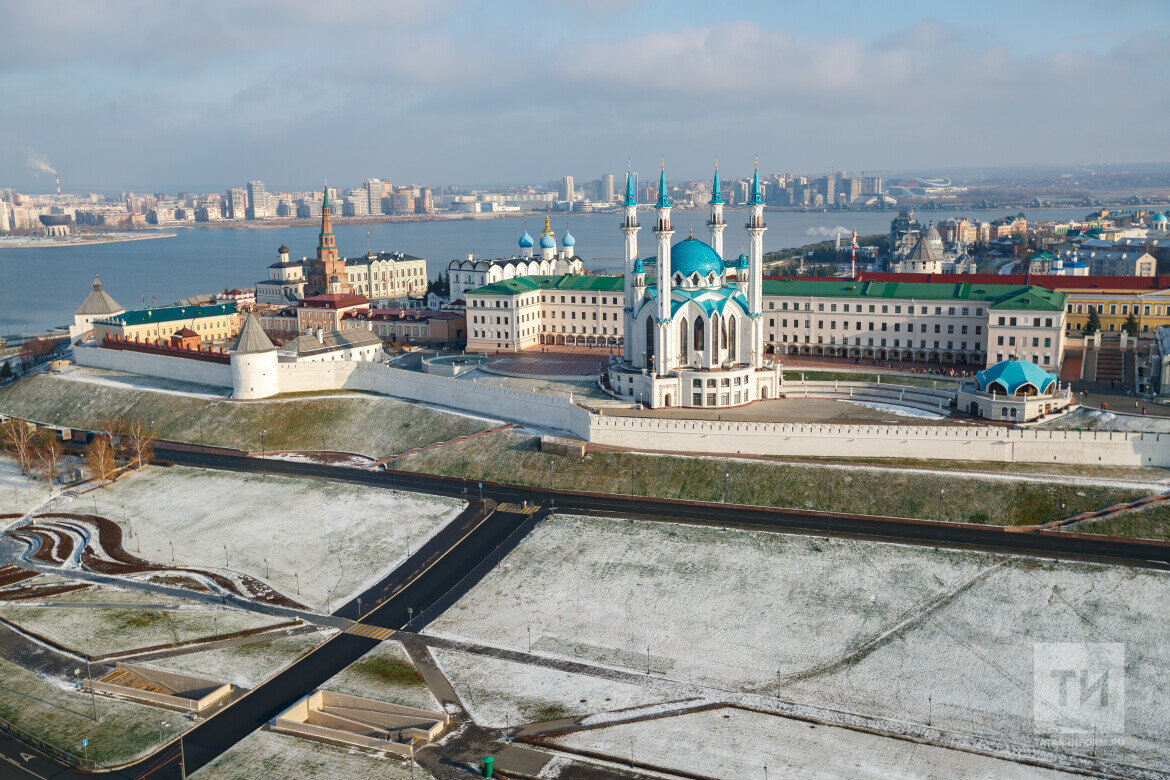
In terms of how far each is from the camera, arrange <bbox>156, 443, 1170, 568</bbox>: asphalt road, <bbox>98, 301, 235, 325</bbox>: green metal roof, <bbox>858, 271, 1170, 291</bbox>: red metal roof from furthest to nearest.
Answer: <bbox>98, 301, 235, 325</bbox>: green metal roof < <bbox>858, 271, 1170, 291</bbox>: red metal roof < <bbox>156, 443, 1170, 568</bbox>: asphalt road

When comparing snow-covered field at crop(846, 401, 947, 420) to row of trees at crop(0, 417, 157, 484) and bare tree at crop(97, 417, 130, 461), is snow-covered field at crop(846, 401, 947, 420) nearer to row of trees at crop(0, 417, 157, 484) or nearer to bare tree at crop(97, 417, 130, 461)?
row of trees at crop(0, 417, 157, 484)

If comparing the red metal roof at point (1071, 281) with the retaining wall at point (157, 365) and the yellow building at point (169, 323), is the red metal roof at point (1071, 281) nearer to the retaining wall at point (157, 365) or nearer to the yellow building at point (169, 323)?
the retaining wall at point (157, 365)

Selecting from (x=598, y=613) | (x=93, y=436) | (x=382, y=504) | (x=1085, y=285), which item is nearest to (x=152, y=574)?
(x=382, y=504)

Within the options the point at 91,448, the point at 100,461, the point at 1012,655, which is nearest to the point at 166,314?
the point at 91,448

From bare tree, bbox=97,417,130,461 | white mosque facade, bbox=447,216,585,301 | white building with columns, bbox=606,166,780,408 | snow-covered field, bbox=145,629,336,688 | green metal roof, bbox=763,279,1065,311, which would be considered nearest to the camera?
snow-covered field, bbox=145,629,336,688

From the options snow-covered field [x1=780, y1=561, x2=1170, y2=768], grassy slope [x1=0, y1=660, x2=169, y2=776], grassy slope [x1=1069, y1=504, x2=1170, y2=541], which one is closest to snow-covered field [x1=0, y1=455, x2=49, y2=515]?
grassy slope [x1=0, y1=660, x2=169, y2=776]

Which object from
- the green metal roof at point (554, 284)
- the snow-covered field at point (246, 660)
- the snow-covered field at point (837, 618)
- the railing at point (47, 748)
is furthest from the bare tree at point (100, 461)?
the green metal roof at point (554, 284)

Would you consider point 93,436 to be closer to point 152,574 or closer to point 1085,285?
point 152,574
